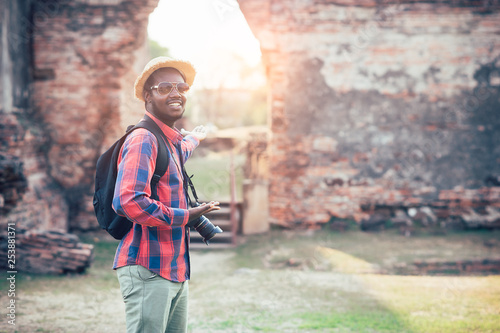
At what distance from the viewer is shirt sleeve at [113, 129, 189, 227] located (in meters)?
1.82

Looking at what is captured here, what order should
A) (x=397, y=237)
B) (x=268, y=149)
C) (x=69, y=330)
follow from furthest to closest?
(x=268, y=149) → (x=397, y=237) → (x=69, y=330)

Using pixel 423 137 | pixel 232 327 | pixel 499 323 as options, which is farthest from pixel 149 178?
pixel 423 137

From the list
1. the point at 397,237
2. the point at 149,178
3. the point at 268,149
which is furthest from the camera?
the point at 268,149

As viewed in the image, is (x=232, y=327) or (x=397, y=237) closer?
(x=232, y=327)

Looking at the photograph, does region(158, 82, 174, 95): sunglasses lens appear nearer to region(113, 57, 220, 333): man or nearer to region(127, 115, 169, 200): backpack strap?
region(113, 57, 220, 333): man

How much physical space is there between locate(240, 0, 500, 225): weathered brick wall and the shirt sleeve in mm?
5829

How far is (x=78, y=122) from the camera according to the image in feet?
25.6

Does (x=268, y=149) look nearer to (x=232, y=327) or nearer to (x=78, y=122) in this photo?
(x=78, y=122)

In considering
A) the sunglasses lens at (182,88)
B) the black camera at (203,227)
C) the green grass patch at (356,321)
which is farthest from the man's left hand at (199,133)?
the green grass patch at (356,321)

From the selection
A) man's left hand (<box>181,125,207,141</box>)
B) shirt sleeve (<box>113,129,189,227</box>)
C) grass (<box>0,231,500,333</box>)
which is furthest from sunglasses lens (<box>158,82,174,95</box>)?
grass (<box>0,231,500,333</box>)

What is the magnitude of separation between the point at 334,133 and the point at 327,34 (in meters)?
1.82

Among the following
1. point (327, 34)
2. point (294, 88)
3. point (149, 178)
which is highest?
point (327, 34)

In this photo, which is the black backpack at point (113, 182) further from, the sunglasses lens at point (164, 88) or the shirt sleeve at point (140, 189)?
the sunglasses lens at point (164, 88)

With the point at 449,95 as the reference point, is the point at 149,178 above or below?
below
